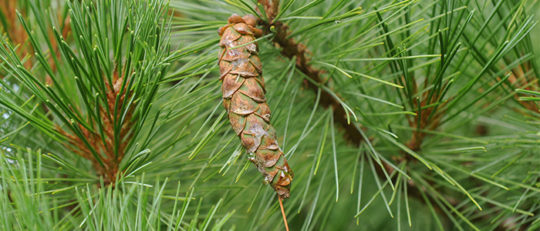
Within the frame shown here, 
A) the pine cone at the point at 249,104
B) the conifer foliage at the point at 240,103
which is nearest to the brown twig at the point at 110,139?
the conifer foliage at the point at 240,103

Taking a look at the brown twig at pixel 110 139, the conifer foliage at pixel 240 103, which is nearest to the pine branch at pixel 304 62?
the conifer foliage at pixel 240 103

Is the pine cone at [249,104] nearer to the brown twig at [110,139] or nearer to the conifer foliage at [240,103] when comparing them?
the conifer foliage at [240,103]

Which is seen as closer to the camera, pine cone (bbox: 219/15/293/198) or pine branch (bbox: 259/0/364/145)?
pine cone (bbox: 219/15/293/198)

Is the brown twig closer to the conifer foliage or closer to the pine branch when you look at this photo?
the conifer foliage

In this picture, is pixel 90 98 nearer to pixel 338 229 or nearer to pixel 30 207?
pixel 30 207

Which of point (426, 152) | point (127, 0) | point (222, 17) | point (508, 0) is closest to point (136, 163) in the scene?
point (127, 0)

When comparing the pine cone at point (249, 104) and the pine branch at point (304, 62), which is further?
the pine branch at point (304, 62)

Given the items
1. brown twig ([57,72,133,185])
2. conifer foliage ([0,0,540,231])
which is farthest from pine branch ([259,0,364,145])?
brown twig ([57,72,133,185])

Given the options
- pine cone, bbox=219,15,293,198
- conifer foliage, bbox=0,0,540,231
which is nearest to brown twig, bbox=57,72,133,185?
conifer foliage, bbox=0,0,540,231
